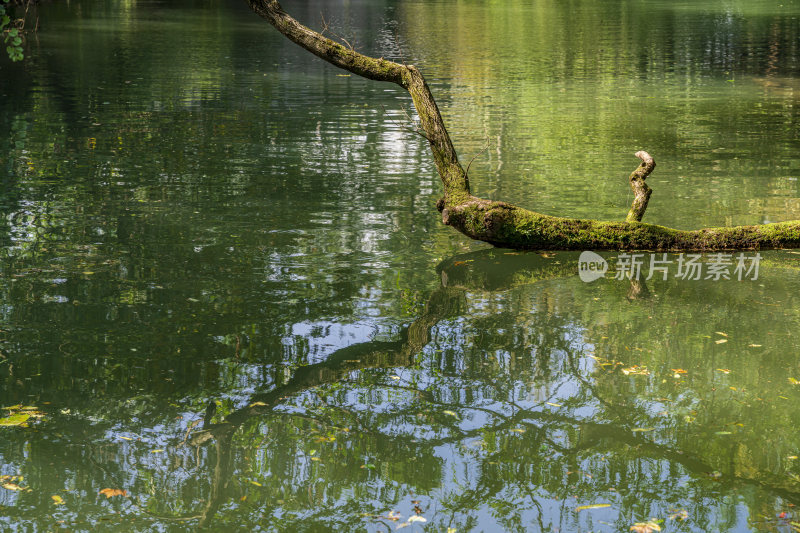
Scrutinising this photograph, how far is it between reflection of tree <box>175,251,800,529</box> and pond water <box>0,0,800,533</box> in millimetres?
22

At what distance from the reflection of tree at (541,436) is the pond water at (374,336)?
0.02m

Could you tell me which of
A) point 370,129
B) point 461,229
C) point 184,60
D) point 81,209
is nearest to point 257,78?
point 184,60

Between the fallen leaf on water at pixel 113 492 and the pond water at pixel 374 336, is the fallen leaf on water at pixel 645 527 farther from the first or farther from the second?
the fallen leaf on water at pixel 113 492

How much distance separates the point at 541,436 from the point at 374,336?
6.98 feet

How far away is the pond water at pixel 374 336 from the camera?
5605 millimetres

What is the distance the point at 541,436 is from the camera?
20.6 feet

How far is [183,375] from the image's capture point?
7.12 m

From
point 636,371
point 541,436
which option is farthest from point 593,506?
point 636,371

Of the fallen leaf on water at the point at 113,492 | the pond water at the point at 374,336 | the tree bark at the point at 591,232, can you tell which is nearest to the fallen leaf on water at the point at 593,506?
the pond water at the point at 374,336

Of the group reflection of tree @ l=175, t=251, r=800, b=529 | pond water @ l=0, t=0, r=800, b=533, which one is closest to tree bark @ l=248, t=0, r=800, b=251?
pond water @ l=0, t=0, r=800, b=533

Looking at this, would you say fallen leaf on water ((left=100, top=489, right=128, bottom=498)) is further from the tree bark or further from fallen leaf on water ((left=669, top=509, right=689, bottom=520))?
the tree bark

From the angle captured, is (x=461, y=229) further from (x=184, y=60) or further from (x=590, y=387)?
(x=184, y=60)

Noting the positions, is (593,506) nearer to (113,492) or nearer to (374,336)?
(113,492)

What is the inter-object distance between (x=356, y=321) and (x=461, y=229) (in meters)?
2.24
